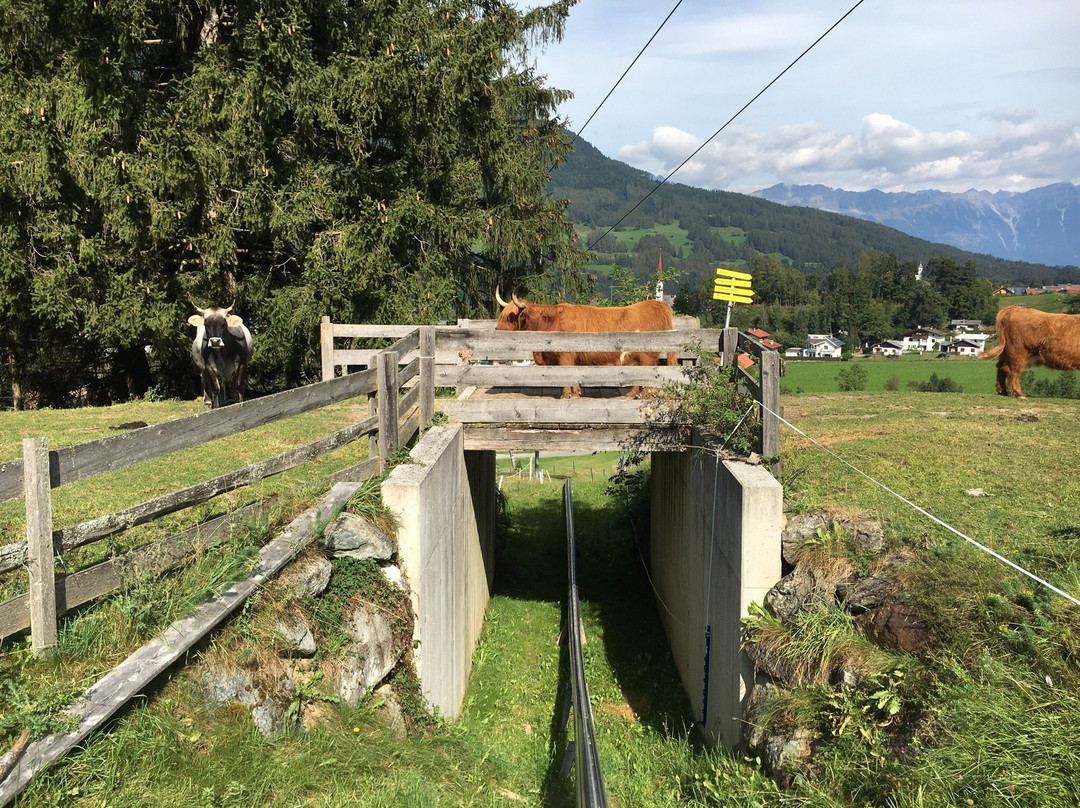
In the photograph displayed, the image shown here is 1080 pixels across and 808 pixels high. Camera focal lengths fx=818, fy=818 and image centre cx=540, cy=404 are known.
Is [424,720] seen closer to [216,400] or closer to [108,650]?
[108,650]

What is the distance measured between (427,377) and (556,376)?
4.60 ft

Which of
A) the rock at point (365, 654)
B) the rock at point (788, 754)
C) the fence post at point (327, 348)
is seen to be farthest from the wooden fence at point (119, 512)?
the fence post at point (327, 348)

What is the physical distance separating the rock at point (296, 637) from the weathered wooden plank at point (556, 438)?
442 cm

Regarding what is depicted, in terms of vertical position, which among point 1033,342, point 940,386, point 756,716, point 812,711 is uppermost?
point 1033,342

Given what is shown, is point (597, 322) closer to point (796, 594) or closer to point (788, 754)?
point (796, 594)

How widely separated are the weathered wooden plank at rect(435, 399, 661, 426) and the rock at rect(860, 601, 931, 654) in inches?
154

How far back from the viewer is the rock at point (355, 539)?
217 inches

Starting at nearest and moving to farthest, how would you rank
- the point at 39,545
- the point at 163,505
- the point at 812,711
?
the point at 39,545 → the point at 163,505 → the point at 812,711

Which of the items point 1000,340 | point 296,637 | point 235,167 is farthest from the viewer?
point 235,167

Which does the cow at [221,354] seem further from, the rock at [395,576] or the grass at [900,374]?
the grass at [900,374]

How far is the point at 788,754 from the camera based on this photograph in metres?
5.07

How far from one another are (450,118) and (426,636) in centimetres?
1554

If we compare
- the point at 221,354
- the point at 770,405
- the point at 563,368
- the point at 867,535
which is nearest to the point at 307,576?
the point at 867,535

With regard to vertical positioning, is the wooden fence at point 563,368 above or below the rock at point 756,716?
above
